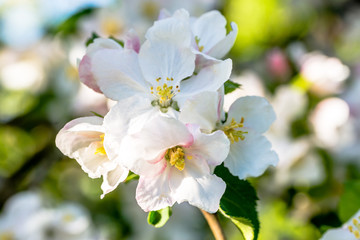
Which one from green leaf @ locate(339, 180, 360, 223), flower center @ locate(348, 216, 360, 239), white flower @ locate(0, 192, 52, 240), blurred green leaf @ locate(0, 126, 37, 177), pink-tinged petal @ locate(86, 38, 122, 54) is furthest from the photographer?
blurred green leaf @ locate(0, 126, 37, 177)

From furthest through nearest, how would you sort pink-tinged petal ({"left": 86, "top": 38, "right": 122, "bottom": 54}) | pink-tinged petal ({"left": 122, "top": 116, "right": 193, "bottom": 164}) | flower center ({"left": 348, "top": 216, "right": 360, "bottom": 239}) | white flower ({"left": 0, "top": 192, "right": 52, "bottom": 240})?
white flower ({"left": 0, "top": 192, "right": 52, "bottom": 240}) → flower center ({"left": 348, "top": 216, "right": 360, "bottom": 239}) → pink-tinged petal ({"left": 86, "top": 38, "right": 122, "bottom": 54}) → pink-tinged petal ({"left": 122, "top": 116, "right": 193, "bottom": 164})

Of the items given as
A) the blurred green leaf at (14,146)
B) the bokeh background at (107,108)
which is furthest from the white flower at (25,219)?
the blurred green leaf at (14,146)

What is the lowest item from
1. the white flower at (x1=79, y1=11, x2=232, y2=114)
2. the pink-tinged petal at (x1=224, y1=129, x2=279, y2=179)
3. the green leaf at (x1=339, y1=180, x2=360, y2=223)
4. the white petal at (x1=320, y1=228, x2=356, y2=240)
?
the green leaf at (x1=339, y1=180, x2=360, y2=223)

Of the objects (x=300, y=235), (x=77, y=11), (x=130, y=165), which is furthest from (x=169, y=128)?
(x=77, y=11)

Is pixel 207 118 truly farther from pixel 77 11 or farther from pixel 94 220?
pixel 94 220

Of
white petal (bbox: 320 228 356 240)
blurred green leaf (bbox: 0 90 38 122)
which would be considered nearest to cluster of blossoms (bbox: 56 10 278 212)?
white petal (bbox: 320 228 356 240)

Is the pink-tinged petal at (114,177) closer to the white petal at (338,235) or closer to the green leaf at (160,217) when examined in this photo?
the green leaf at (160,217)

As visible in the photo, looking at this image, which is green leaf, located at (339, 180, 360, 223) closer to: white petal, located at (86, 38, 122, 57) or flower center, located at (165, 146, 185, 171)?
flower center, located at (165, 146, 185, 171)
